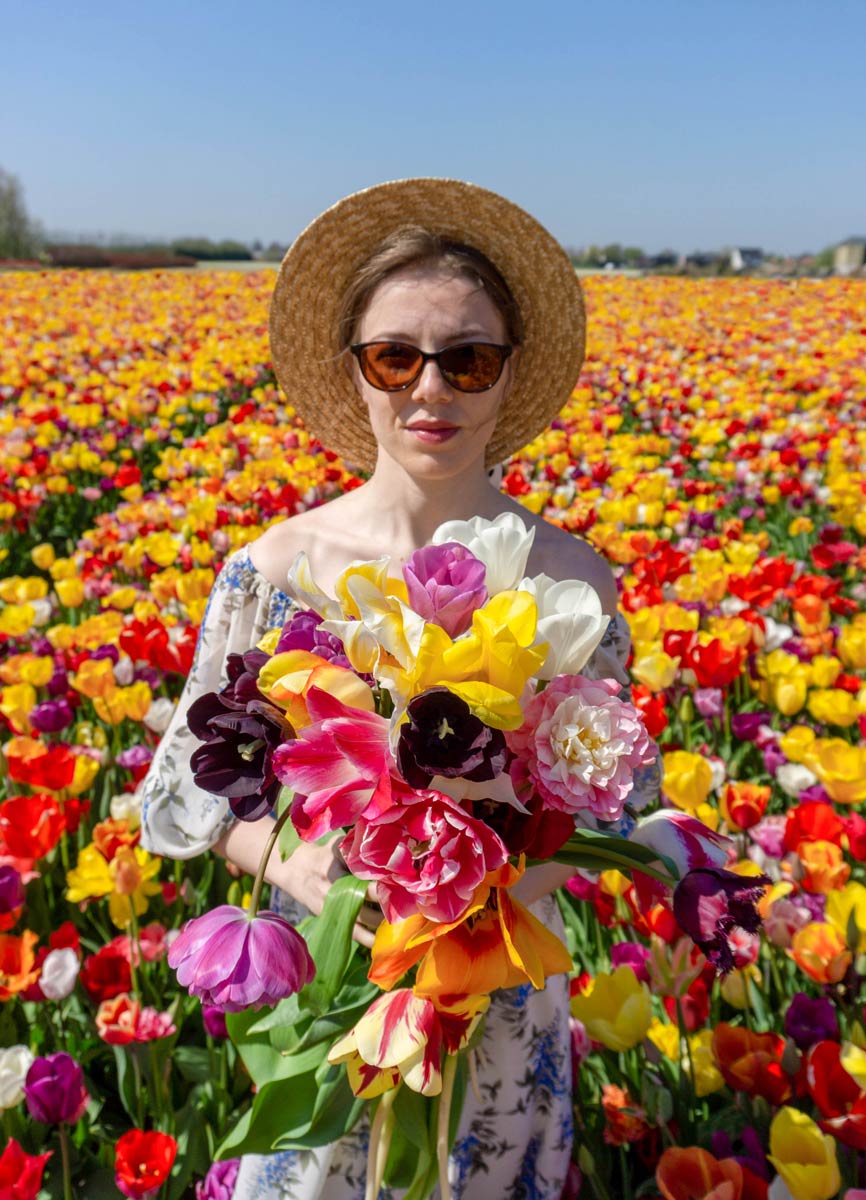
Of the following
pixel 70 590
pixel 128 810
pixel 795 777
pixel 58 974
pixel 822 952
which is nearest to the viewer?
pixel 822 952

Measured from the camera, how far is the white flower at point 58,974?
5.23ft

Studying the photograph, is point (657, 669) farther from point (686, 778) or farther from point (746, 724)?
point (686, 778)

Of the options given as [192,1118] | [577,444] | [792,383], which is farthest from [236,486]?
[792,383]

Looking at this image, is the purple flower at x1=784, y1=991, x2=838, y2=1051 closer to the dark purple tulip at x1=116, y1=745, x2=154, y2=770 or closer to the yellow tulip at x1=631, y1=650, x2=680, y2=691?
the yellow tulip at x1=631, y1=650, x2=680, y2=691

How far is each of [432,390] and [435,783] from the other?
803 millimetres

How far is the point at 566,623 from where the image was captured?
0.73m

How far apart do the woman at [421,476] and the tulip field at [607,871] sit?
0.14 meters

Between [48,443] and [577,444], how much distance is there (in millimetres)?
3131

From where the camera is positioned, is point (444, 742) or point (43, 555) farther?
point (43, 555)

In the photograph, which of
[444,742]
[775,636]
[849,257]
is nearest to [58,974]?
[444,742]

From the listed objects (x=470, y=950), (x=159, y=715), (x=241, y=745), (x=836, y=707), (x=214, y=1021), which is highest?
(x=241, y=745)

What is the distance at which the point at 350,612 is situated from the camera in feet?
2.53

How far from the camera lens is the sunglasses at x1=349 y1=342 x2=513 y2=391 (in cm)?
141

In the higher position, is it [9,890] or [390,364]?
[390,364]
